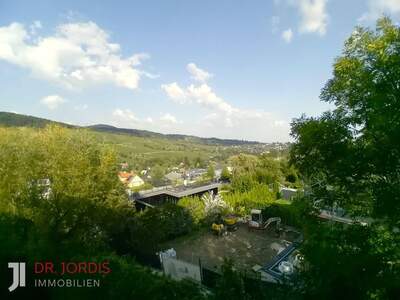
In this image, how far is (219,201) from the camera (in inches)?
1107

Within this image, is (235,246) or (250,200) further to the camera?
(250,200)

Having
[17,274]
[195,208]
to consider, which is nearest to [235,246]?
[195,208]

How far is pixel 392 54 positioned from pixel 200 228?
23.2 m

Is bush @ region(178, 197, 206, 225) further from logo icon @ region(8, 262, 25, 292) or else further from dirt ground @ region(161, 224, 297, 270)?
logo icon @ region(8, 262, 25, 292)

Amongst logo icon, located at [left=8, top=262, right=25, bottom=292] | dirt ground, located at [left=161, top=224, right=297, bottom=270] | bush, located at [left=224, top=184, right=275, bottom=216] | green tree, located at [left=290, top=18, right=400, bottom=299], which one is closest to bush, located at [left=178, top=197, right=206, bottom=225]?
dirt ground, located at [left=161, top=224, right=297, bottom=270]

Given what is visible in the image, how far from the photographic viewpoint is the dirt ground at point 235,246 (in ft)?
63.9

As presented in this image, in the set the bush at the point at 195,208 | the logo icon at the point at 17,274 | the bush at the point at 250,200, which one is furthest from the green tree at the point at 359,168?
the bush at the point at 250,200

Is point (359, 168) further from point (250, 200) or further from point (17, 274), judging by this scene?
point (250, 200)

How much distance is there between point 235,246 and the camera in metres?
22.3

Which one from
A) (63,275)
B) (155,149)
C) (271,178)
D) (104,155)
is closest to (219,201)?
(104,155)

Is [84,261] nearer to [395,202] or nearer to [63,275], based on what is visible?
[63,275]

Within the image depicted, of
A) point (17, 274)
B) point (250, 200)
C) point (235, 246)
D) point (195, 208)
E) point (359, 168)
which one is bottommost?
point (235, 246)

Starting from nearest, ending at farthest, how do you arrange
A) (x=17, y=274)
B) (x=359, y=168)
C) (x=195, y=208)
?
(x=359, y=168), (x=17, y=274), (x=195, y=208)

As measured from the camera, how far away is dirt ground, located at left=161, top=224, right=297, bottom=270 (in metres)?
19.5
